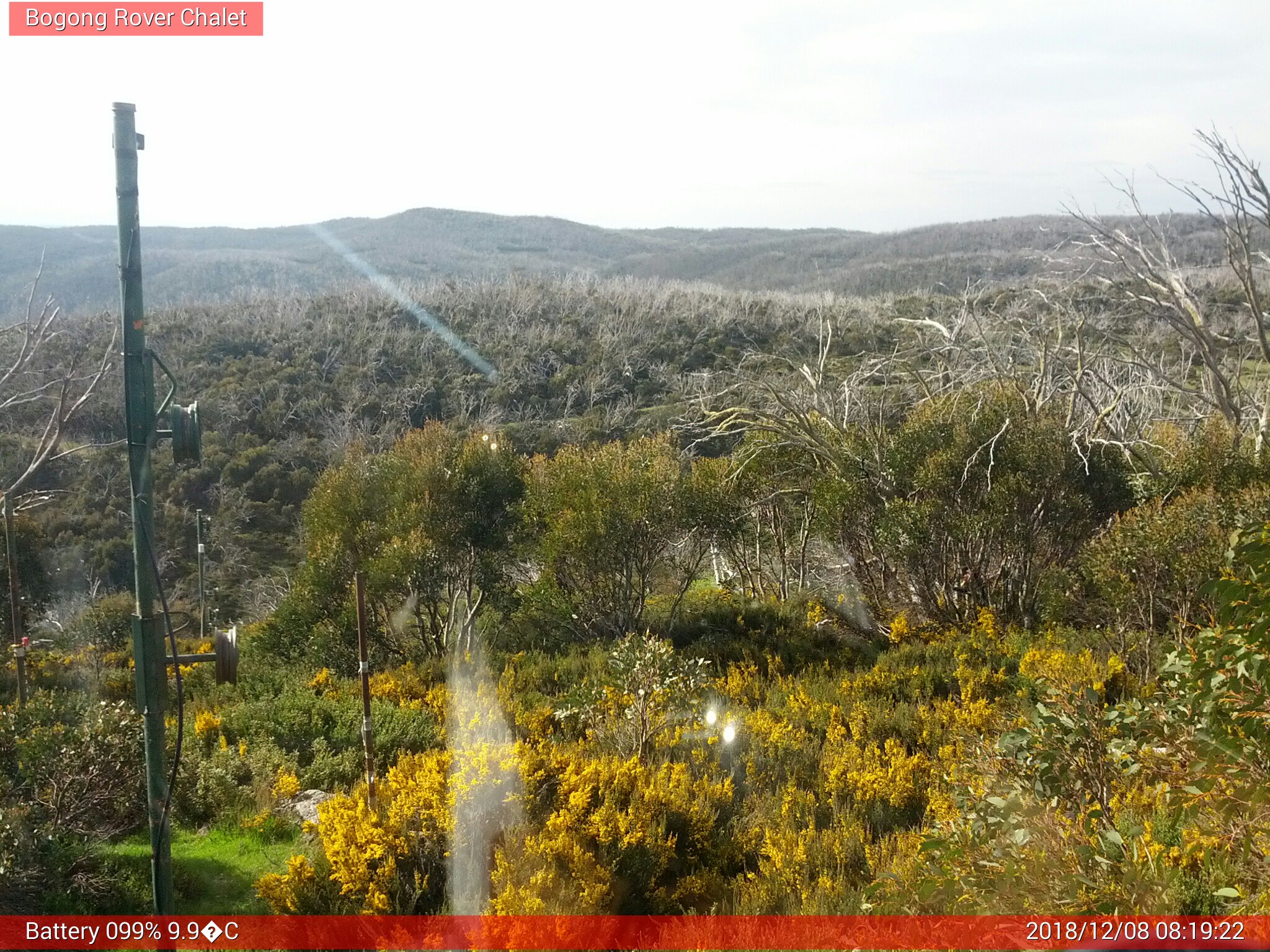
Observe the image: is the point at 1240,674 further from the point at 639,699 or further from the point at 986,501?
the point at 986,501

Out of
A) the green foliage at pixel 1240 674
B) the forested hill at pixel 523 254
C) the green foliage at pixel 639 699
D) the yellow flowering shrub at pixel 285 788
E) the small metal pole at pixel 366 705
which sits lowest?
the yellow flowering shrub at pixel 285 788

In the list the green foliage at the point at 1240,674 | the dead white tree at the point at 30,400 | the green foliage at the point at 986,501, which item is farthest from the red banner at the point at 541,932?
the green foliage at the point at 986,501

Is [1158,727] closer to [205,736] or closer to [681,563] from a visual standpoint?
[205,736]

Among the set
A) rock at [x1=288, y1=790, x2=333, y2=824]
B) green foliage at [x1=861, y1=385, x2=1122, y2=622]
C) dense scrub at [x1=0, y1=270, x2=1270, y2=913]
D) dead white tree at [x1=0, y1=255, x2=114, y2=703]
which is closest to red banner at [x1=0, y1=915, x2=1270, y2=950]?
dense scrub at [x1=0, y1=270, x2=1270, y2=913]

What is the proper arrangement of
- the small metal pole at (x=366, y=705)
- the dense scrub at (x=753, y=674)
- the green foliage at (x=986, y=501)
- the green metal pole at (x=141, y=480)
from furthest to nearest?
the green foliage at (x=986, y=501) < the small metal pole at (x=366, y=705) < the dense scrub at (x=753, y=674) < the green metal pole at (x=141, y=480)

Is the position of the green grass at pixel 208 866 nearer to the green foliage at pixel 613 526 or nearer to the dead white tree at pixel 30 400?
the dead white tree at pixel 30 400


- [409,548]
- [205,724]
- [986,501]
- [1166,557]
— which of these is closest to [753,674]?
[986,501]
